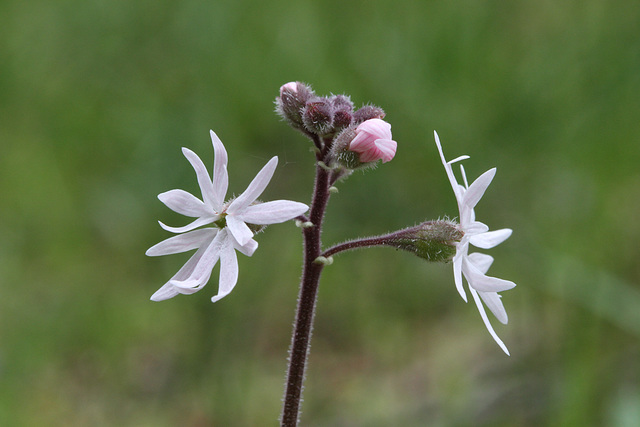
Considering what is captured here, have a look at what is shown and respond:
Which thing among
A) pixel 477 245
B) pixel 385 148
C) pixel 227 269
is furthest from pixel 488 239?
pixel 227 269

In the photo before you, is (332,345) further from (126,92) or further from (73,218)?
(126,92)

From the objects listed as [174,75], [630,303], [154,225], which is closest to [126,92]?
[174,75]

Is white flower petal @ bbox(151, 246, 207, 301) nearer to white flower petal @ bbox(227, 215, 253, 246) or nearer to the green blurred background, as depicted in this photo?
white flower petal @ bbox(227, 215, 253, 246)

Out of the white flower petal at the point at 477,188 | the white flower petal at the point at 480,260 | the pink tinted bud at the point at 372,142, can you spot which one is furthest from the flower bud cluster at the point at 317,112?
the white flower petal at the point at 480,260

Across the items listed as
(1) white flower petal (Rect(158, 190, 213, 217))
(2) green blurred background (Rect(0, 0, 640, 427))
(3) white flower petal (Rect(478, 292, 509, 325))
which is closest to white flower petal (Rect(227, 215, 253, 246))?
(1) white flower petal (Rect(158, 190, 213, 217))

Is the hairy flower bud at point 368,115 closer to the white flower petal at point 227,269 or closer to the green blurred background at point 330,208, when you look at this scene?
the white flower petal at point 227,269
